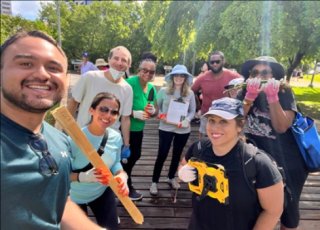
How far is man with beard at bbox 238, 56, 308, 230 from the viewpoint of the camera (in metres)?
2.17

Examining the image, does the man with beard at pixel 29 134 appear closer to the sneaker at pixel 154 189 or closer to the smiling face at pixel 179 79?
the smiling face at pixel 179 79

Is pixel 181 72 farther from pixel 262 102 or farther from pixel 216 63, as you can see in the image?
pixel 262 102

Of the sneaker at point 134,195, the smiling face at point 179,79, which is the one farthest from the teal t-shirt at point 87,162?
the smiling face at point 179,79

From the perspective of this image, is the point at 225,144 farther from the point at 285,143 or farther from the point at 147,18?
the point at 147,18

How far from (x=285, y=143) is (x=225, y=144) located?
0.76 meters

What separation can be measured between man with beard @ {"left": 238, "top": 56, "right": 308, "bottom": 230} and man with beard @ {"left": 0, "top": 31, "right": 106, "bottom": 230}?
154cm

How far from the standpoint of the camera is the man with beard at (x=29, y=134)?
102cm

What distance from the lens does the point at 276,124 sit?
7.04 ft

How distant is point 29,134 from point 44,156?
0.35 feet

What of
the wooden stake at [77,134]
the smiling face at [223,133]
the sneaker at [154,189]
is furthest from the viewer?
the sneaker at [154,189]

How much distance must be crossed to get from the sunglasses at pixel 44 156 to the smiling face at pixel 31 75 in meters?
0.12

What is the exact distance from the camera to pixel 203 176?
182cm

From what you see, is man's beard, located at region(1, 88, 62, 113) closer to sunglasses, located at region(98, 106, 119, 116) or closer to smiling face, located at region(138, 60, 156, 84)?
sunglasses, located at region(98, 106, 119, 116)

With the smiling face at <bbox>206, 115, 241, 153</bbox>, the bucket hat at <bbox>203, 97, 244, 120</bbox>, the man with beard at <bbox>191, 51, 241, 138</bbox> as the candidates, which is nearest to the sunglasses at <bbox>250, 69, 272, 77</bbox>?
the bucket hat at <bbox>203, 97, 244, 120</bbox>
